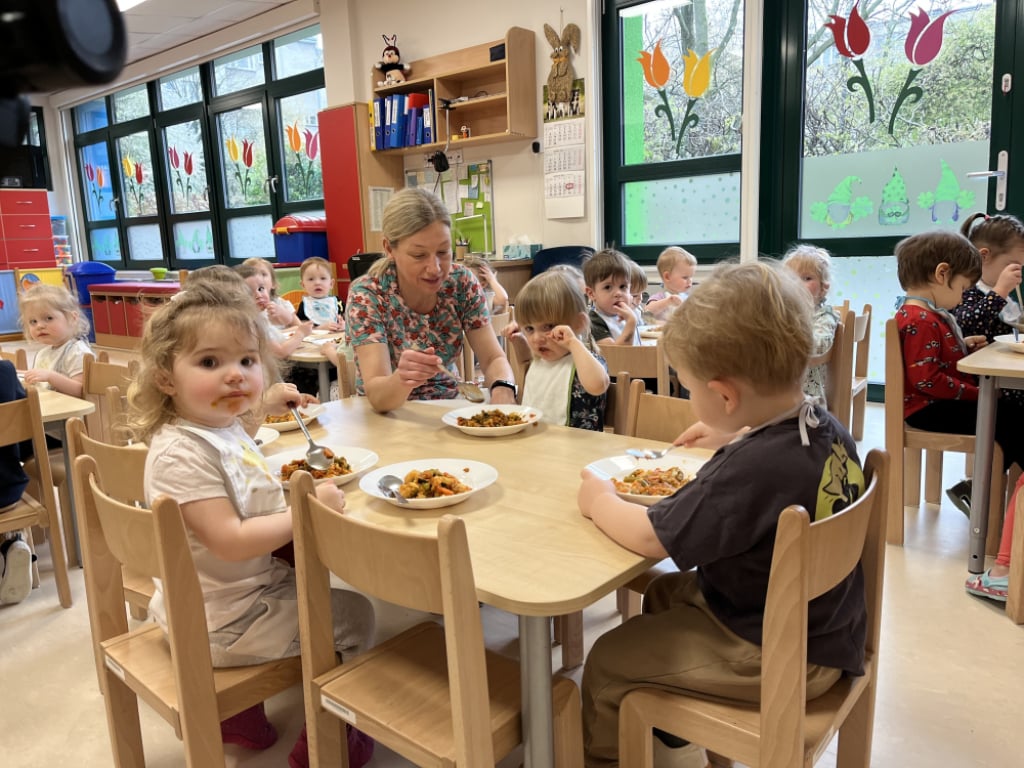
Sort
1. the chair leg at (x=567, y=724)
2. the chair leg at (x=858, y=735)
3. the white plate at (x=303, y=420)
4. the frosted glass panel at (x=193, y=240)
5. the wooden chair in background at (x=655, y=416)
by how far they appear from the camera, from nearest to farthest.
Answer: the chair leg at (x=567, y=724)
the chair leg at (x=858, y=735)
the wooden chair in background at (x=655, y=416)
the white plate at (x=303, y=420)
the frosted glass panel at (x=193, y=240)

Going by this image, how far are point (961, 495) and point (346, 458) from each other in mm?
2179

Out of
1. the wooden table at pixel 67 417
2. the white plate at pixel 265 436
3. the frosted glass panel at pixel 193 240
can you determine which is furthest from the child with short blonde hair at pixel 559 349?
the frosted glass panel at pixel 193 240

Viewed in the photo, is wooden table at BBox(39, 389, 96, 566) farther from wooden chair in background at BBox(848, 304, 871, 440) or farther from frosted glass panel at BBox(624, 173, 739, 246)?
frosted glass panel at BBox(624, 173, 739, 246)

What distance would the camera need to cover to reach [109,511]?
4.06ft

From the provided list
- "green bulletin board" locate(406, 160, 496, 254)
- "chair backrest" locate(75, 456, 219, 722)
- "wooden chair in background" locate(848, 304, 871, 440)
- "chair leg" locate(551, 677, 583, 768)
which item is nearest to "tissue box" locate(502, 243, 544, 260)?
"green bulletin board" locate(406, 160, 496, 254)

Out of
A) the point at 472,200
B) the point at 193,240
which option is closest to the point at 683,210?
the point at 472,200

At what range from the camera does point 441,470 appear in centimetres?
144

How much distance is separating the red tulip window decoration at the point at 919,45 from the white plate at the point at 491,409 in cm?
334

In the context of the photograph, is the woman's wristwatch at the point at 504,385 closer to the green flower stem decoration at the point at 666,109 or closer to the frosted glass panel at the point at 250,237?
the green flower stem decoration at the point at 666,109

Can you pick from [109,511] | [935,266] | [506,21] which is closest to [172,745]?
[109,511]

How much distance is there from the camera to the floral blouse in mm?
2104

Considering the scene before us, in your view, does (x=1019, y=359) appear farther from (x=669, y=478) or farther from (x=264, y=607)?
(x=264, y=607)

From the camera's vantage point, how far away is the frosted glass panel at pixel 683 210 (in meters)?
4.70

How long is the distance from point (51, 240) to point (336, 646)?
9.10 metres
